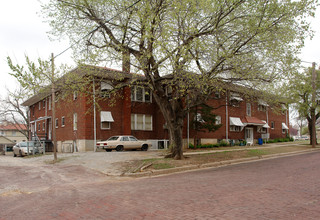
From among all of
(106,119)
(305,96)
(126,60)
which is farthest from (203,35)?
(305,96)

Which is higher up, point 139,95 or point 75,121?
point 139,95

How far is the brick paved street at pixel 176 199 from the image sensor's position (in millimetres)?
5516

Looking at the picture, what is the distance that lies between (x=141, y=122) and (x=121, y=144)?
542cm

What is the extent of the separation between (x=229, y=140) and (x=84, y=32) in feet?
67.1

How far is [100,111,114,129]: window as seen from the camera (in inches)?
950

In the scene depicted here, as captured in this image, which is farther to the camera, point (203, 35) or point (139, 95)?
point (139, 95)

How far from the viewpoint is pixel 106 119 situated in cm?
2416

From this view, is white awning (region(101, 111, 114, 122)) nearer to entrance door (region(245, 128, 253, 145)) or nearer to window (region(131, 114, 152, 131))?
window (region(131, 114, 152, 131))

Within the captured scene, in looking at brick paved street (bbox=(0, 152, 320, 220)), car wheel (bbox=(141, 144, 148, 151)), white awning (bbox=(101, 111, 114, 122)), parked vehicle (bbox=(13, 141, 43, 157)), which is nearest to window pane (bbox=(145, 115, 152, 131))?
car wheel (bbox=(141, 144, 148, 151))

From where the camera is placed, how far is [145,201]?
6590 millimetres

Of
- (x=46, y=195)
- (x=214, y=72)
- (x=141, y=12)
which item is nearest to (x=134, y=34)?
(x=141, y=12)

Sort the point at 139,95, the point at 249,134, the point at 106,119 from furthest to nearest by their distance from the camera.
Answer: the point at 249,134 < the point at 139,95 < the point at 106,119

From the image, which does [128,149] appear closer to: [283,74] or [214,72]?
[214,72]

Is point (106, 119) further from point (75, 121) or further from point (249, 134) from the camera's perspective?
point (249, 134)
